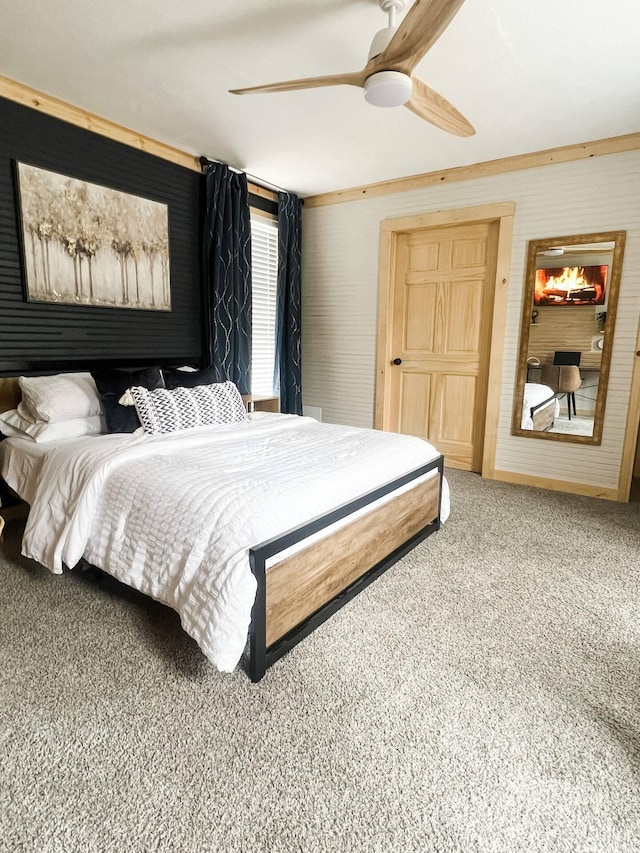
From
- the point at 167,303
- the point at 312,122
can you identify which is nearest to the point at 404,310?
the point at 312,122

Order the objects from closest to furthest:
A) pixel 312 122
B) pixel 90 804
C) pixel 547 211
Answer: pixel 90 804 < pixel 312 122 < pixel 547 211

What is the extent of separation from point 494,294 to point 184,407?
111 inches

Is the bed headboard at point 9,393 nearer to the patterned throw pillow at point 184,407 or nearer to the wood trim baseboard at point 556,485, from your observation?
the patterned throw pillow at point 184,407

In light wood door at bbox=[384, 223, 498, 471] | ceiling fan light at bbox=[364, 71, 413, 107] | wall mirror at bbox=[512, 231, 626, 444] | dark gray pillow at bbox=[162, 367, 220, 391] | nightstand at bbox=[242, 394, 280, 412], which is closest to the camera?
ceiling fan light at bbox=[364, 71, 413, 107]

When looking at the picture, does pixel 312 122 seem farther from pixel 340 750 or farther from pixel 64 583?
pixel 340 750

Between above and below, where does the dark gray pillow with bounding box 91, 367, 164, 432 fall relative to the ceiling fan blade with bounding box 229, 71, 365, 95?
below

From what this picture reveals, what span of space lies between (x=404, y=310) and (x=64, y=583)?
361 cm

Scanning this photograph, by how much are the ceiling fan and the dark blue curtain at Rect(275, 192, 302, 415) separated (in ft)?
7.92

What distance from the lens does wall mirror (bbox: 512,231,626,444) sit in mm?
3488

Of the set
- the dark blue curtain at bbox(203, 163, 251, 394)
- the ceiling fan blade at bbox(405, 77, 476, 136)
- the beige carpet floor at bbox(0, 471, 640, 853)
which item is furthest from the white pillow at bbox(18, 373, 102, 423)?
the ceiling fan blade at bbox(405, 77, 476, 136)

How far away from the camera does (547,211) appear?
143 inches

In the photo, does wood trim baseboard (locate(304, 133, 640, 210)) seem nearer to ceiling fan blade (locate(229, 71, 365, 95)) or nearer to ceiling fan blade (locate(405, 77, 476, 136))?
ceiling fan blade (locate(405, 77, 476, 136))

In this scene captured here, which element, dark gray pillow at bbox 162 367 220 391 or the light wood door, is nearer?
dark gray pillow at bbox 162 367 220 391

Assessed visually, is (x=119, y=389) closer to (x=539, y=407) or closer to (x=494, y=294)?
(x=494, y=294)
